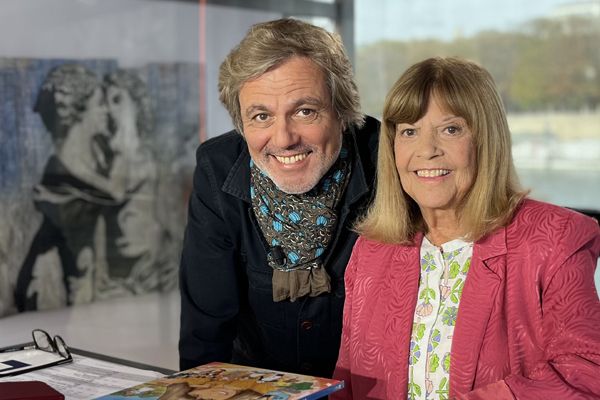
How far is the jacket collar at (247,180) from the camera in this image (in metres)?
2.49

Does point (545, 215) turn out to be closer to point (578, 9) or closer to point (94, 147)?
point (94, 147)

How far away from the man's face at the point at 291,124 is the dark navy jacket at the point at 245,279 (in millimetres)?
162

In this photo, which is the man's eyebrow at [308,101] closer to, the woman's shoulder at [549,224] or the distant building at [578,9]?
the woman's shoulder at [549,224]

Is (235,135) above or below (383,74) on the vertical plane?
below

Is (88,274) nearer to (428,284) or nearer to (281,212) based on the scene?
(281,212)

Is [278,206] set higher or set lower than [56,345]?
higher

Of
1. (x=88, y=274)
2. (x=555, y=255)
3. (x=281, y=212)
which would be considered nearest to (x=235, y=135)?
(x=281, y=212)

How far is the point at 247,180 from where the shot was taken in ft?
8.39

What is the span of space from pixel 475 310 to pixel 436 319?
110 millimetres

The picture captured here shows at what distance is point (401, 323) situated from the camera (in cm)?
214

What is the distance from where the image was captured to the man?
234 centimetres

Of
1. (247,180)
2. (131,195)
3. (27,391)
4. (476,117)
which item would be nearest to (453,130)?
(476,117)

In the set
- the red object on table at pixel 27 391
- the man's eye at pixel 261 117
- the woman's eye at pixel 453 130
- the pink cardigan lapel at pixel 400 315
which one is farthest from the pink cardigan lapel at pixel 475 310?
the red object on table at pixel 27 391

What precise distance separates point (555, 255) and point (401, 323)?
15.0 inches
